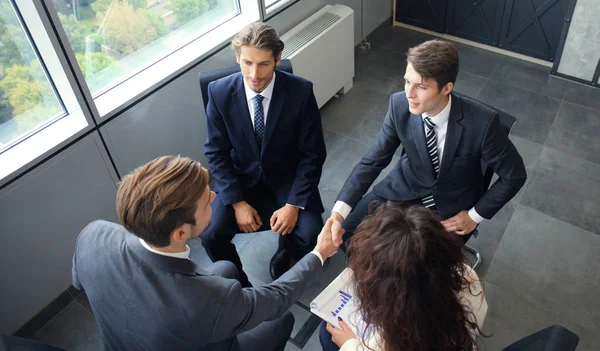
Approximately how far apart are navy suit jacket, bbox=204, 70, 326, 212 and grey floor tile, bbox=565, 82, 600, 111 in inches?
96.8

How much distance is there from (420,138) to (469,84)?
6.99 ft

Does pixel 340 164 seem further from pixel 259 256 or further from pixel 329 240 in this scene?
pixel 329 240

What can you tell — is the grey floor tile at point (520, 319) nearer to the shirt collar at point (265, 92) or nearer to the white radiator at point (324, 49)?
the shirt collar at point (265, 92)

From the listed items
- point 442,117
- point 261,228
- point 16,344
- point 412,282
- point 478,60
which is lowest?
point 478,60

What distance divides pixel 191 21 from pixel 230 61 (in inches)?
13.3

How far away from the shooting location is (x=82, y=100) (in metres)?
2.38

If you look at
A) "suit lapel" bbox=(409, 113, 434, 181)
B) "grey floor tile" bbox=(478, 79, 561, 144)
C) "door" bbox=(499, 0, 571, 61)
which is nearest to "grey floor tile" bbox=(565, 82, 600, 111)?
"grey floor tile" bbox=(478, 79, 561, 144)

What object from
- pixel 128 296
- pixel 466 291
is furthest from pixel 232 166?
pixel 466 291

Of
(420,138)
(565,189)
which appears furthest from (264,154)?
(565,189)

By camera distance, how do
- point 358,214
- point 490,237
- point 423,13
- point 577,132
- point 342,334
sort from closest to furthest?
point 342,334, point 358,214, point 490,237, point 577,132, point 423,13

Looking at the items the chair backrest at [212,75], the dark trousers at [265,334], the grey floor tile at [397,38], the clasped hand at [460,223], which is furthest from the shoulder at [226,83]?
the grey floor tile at [397,38]

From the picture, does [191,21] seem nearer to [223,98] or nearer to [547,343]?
[223,98]

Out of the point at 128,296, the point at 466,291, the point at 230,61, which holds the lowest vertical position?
the point at 230,61

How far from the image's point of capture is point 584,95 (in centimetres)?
383
